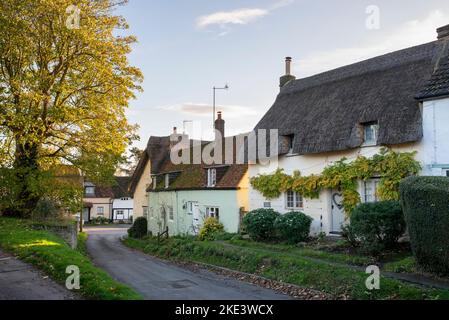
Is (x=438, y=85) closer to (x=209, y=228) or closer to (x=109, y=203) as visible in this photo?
(x=209, y=228)

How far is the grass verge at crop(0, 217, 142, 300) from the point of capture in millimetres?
10000

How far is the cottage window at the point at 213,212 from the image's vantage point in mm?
27592

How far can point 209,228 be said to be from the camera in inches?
1043

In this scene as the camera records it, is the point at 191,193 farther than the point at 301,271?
Yes

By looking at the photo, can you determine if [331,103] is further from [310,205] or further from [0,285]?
[0,285]

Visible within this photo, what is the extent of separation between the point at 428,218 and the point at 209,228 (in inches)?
650

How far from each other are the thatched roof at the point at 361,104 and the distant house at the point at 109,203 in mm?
46797

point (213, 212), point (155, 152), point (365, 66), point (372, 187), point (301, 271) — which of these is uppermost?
point (365, 66)

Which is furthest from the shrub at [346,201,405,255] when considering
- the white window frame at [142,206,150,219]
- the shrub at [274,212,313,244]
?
the white window frame at [142,206,150,219]

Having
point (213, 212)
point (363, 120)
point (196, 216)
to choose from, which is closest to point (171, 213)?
point (196, 216)

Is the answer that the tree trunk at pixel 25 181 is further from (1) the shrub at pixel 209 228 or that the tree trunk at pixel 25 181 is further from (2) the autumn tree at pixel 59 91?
(1) the shrub at pixel 209 228

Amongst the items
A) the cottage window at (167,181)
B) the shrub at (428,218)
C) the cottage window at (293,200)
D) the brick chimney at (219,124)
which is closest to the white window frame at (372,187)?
the cottage window at (293,200)

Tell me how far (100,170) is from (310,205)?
11.5 metres
